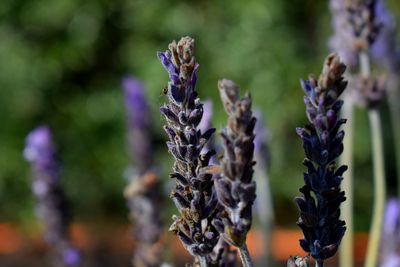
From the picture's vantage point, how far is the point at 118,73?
16.2 feet

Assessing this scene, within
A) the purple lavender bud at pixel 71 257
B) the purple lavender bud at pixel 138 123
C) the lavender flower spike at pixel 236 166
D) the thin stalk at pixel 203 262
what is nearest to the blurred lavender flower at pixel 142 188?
the purple lavender bud at pixel 138 123

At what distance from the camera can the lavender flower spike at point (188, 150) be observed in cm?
106

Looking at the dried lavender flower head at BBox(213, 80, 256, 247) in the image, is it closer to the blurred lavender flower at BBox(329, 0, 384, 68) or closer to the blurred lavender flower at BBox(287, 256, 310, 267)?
the blurred lavender flower at BBox(287, 256, 310, 267)

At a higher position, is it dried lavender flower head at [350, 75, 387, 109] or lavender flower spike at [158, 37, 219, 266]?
dried lavender flower head at [350, 75, 387, 109]

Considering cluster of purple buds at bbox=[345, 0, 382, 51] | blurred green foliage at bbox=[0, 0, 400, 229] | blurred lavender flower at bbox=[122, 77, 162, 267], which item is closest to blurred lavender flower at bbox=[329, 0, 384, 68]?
cluster of purple buds at bbox=[345, 0, 382, 51]

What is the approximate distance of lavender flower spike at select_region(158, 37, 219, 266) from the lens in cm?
106

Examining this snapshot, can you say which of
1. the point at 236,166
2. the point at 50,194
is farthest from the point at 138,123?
the point at 236,166

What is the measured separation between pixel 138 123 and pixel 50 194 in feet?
1.10

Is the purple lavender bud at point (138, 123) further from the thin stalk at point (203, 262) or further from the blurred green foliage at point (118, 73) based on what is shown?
the blurred green foliage at point (118, 73)

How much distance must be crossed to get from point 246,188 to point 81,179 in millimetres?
3949

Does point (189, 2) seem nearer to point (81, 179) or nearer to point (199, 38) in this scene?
point (199, 38)

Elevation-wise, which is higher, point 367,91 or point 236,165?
point 367,91

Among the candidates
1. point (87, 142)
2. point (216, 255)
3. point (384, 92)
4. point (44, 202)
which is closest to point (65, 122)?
point (87, 142)

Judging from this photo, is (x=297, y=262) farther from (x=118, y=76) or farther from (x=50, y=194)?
(x=118, y=76)
